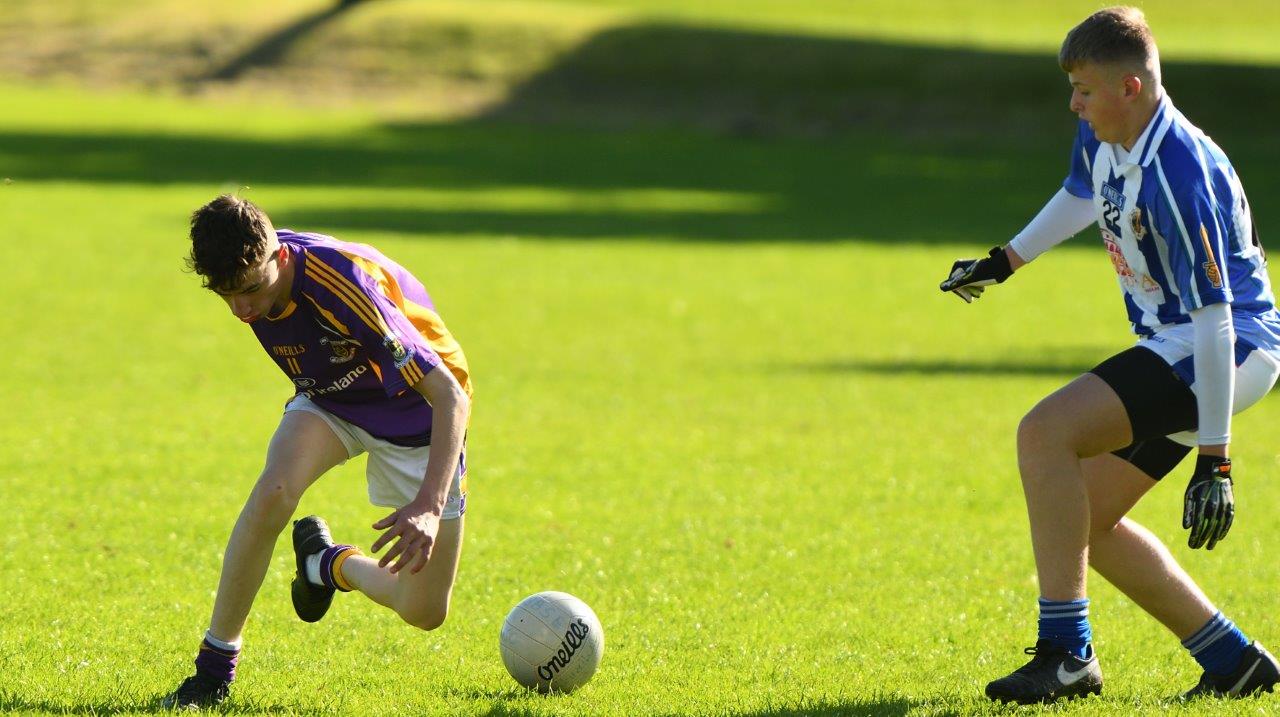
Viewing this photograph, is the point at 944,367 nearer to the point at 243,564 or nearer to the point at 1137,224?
the point at 1137,224

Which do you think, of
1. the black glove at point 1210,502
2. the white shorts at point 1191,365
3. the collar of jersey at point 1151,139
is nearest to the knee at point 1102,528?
the white shorts at point 1191,365

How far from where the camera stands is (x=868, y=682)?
5930 mm

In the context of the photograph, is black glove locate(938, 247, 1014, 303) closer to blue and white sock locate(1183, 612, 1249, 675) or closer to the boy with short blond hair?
the boy with short blond hair

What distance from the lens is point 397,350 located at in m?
5.23

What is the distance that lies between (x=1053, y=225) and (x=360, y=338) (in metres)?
2.34

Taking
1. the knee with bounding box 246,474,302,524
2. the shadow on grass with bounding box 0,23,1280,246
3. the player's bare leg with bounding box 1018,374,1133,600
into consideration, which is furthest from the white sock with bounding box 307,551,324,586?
the shadow on grass with bounding box 0,23,1280,246

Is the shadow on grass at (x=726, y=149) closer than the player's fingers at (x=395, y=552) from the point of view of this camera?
No

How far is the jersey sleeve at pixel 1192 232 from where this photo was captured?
198 inches

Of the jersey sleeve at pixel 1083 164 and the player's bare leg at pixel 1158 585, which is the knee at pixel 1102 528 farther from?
the jersey sleeve at pixel 1083 164

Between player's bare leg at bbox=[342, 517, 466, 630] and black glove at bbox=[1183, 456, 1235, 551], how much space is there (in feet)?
7.82

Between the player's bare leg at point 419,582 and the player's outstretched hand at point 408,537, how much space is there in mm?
853

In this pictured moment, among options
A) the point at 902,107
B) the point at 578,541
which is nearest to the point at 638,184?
the point at 902,107

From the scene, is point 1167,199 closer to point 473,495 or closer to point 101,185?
point 473,495

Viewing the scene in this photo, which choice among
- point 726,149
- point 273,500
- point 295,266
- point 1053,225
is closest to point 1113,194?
point 1053,225
